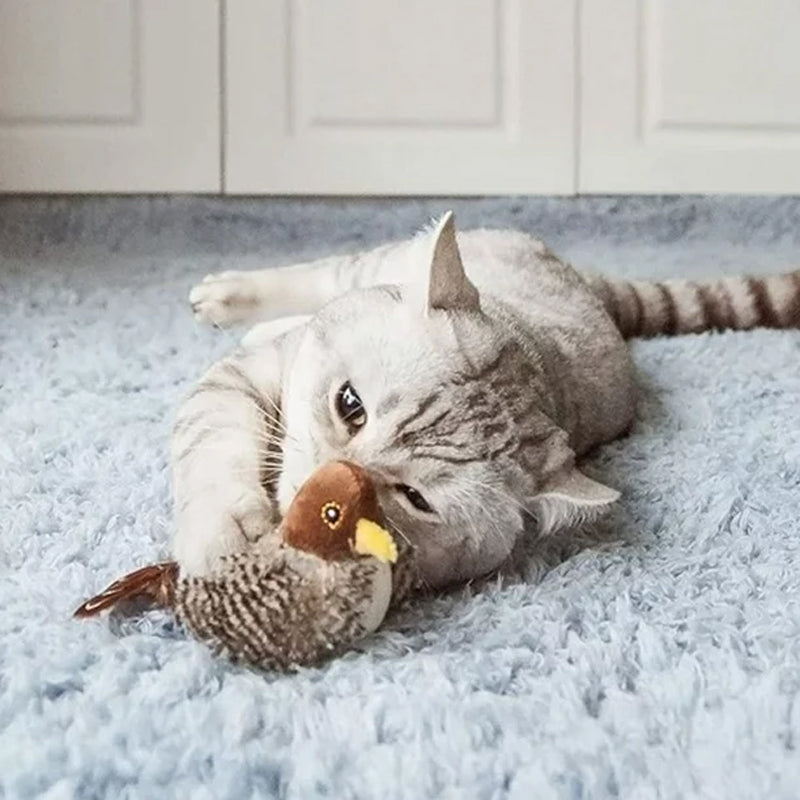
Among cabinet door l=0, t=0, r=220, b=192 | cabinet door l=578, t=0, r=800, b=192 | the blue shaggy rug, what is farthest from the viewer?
cabinet door l=578, t=0, r=800, b=192

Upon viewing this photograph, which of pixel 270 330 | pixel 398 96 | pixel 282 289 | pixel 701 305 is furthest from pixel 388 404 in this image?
pixel 398 96

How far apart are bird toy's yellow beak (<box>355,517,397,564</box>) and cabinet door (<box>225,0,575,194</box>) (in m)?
1.57

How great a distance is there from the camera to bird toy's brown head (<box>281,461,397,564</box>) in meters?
0.90

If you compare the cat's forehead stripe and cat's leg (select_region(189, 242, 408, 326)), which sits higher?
cat's leg (select_region(189, 242, 408, 326))

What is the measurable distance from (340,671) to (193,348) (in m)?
0.96

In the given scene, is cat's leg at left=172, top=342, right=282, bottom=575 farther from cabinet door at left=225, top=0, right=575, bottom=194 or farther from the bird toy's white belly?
cabinet door at left=225, top=0, right=575, bottom=194

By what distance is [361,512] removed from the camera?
0.90 metres

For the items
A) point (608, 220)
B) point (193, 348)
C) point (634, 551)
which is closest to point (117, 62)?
point (193, 348)

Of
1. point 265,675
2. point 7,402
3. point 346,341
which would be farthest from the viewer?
point 7,402

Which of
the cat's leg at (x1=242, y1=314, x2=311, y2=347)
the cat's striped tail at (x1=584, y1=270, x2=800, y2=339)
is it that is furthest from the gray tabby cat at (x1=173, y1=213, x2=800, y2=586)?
the cat's striped tail at (x1=584, y1=270, x2=800, y2=339)

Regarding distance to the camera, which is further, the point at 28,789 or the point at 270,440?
the point at 270,440

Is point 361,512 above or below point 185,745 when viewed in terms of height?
above

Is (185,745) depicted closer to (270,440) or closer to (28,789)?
(28,789)

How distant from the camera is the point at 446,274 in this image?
3.62 ft
